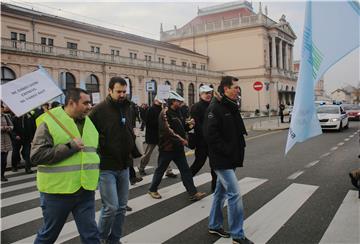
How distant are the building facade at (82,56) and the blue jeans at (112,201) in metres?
21.3

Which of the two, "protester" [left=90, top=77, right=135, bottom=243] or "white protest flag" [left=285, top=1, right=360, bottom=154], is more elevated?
"white protest flag" [left=285, top=1, right=360, bottom=154]

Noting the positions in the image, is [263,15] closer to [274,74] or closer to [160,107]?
[274,74]

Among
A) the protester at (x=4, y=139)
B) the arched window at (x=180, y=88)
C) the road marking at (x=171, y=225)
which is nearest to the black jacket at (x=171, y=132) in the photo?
the road marking at (x=171, y=225)

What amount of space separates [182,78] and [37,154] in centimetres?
5212

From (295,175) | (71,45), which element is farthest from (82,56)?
(295,175)

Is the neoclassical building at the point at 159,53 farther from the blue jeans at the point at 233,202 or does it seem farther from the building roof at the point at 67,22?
the blue jeans at the point at 233,202

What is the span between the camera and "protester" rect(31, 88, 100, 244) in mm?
3430

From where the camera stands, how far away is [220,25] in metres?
80.1

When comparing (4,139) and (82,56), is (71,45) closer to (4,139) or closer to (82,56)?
(82,56)

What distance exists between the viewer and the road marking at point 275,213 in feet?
16.3

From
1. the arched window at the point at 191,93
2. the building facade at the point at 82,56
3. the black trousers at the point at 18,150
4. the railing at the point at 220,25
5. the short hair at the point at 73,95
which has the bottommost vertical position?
the black trousers at the point at 18,150

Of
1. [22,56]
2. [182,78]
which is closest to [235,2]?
[182,78]

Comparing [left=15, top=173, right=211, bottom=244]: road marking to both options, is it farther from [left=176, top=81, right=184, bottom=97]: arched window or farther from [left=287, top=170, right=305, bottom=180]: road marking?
[left=176, top=81, right=184, bottom=97]: arched window

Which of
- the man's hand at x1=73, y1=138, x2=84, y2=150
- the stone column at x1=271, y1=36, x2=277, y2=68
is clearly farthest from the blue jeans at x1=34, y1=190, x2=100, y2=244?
the stone column at x1=271, y1=36, x2=277, y2=68
